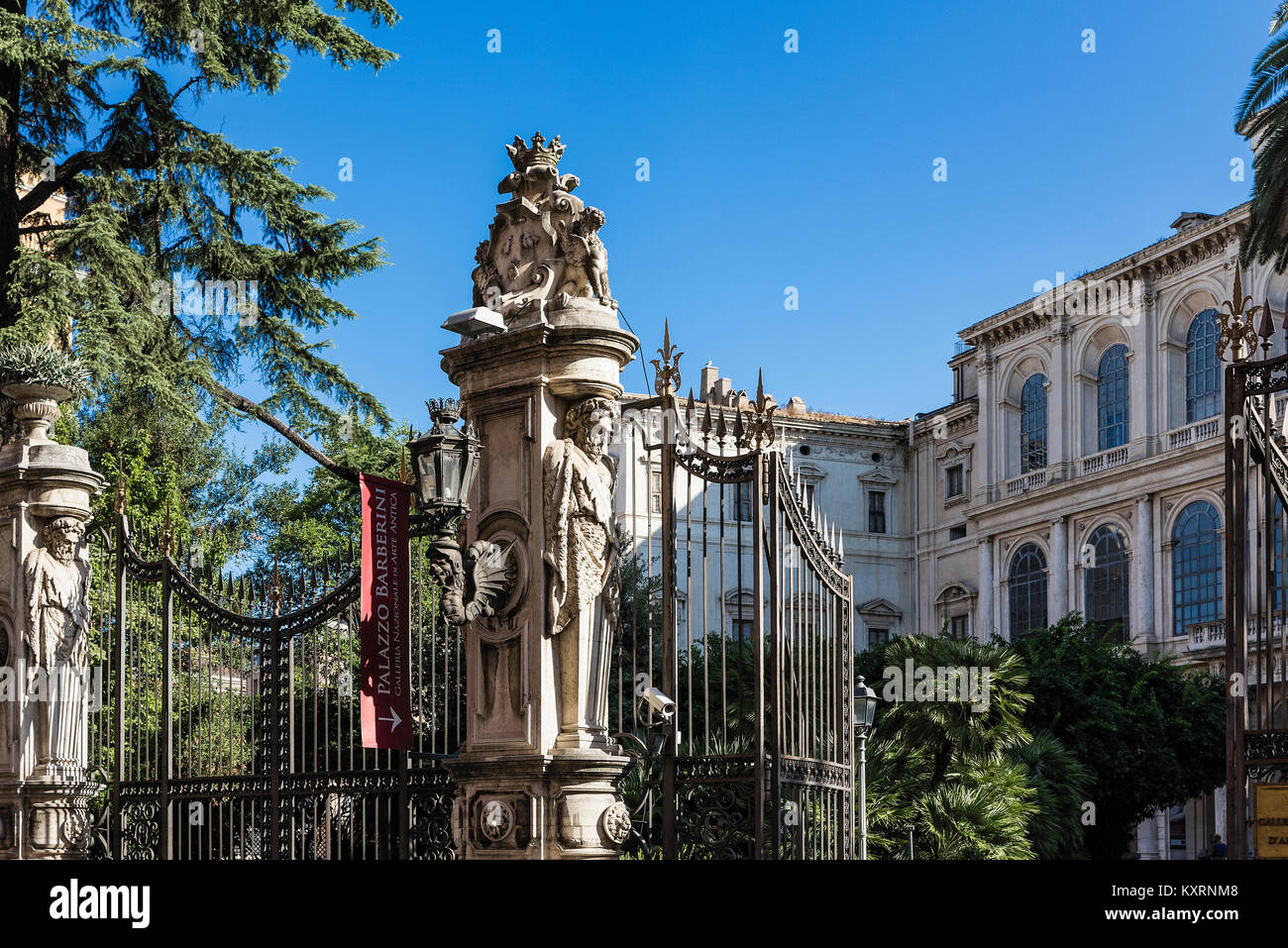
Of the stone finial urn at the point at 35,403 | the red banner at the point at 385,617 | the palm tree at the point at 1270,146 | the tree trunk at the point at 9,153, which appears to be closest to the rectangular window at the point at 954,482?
the palm tree at the point at 1270,146

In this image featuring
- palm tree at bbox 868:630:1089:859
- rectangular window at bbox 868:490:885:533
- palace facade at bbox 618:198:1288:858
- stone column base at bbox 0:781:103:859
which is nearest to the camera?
stone column base at bbox 0:781:103:859

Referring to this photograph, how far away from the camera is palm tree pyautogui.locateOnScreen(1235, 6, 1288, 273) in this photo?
19500 millimetres

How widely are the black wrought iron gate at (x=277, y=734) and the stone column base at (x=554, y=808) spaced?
93 cm

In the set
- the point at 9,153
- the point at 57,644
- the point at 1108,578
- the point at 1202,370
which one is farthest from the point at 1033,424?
the point at 57,644

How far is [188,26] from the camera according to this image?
750 inches

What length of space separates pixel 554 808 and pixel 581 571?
1.34 meters

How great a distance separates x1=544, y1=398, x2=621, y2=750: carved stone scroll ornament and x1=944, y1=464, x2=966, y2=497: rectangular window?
4536 centimetres

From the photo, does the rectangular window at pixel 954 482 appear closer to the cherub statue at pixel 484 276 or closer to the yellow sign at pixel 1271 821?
the yellow sign at pixel 1271 821

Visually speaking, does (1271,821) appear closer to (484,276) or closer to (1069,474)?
(484,276)

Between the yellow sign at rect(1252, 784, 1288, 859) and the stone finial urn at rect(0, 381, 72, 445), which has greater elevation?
the stone finial urn at rect(0, 381, 72, 445)

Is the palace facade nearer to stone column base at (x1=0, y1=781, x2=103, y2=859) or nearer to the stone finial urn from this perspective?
the stone finial urn

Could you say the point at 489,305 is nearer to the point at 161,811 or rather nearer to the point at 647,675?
the point at 647,675

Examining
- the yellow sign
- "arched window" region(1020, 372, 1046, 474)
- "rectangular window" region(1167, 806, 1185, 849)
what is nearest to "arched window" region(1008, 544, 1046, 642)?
"arched window" region(1020, 372, 1046, 474)
